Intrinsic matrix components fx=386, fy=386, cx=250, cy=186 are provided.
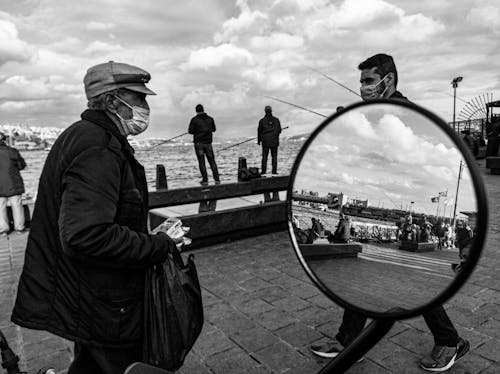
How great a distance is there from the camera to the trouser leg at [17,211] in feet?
27.1

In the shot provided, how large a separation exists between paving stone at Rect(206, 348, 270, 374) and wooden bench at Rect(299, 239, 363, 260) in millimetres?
2214

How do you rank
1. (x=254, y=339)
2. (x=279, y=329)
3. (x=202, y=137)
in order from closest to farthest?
(x=254, y=339)
(x=279, y=329)
(x=202, y=137)

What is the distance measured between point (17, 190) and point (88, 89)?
302 inches

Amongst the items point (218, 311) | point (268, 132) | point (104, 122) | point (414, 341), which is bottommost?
point (218, 311)

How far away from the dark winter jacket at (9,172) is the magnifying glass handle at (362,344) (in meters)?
8.76

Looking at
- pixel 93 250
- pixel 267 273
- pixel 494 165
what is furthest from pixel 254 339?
pixel 494 165

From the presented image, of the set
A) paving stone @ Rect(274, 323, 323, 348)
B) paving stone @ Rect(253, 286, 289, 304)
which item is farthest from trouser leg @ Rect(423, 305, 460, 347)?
paving stone @ Rect(253, 286, 289, 304)

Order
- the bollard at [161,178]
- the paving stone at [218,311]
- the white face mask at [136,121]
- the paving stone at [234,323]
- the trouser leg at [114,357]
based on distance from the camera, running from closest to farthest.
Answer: the trouser leg at [114,357], the white face mask at [136,121], the paving stone at [234,323], the paving stone at [218,311], the bollard at [161,178]

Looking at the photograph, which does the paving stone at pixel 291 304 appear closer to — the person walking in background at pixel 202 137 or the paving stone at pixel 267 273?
the paving stone at pixel 267 273

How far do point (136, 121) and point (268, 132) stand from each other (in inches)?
460

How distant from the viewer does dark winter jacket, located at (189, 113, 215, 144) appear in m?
12.2

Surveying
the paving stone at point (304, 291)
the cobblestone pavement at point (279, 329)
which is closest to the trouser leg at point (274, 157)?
the cobblestone pavement at point (279, 329)

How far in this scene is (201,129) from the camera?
1223 cm

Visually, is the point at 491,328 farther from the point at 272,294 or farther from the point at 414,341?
the point at 272,294
